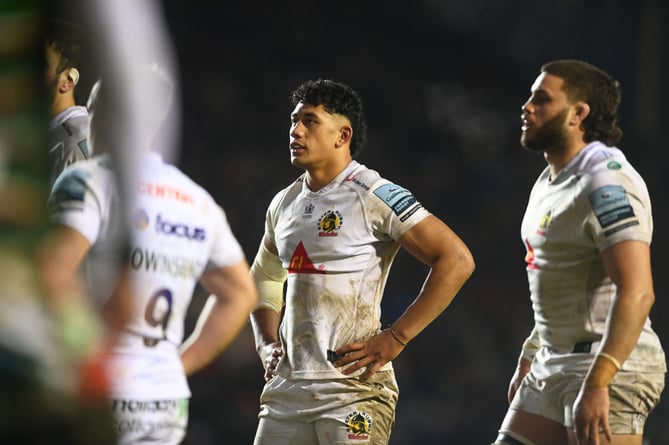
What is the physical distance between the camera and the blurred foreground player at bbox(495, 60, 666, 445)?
12.6 ft

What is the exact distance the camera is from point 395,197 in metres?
4.55

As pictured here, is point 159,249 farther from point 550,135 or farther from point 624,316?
point 550,135

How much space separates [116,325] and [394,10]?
40.8 ft

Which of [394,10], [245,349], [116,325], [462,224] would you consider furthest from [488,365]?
[116,325]

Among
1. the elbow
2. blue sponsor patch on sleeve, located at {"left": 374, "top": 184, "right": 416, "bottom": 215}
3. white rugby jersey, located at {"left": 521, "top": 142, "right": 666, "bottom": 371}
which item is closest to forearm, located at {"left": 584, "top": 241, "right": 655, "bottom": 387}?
white rugby jersey, located at {"left": 521, "top": 142, "right": 666, "bottom": 371}

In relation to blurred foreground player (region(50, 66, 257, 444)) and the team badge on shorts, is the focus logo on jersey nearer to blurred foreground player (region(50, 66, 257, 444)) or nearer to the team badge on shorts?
blurred foreground player (region(50, 66, 257, 444))

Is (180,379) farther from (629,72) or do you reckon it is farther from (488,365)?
(629,72)

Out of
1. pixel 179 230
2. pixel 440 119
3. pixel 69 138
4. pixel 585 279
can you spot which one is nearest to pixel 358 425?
pixel 585 279

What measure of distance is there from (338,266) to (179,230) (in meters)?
1.61

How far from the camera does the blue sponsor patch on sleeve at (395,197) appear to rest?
452cm

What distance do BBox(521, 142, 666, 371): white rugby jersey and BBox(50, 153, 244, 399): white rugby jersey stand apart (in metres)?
1.57

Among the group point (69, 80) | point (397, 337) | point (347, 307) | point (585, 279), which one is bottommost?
point (397, 337)

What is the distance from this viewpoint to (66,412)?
4.71 ft

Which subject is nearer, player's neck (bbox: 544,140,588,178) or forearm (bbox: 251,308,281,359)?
player's neck (bbox: 544,140,588,178)
